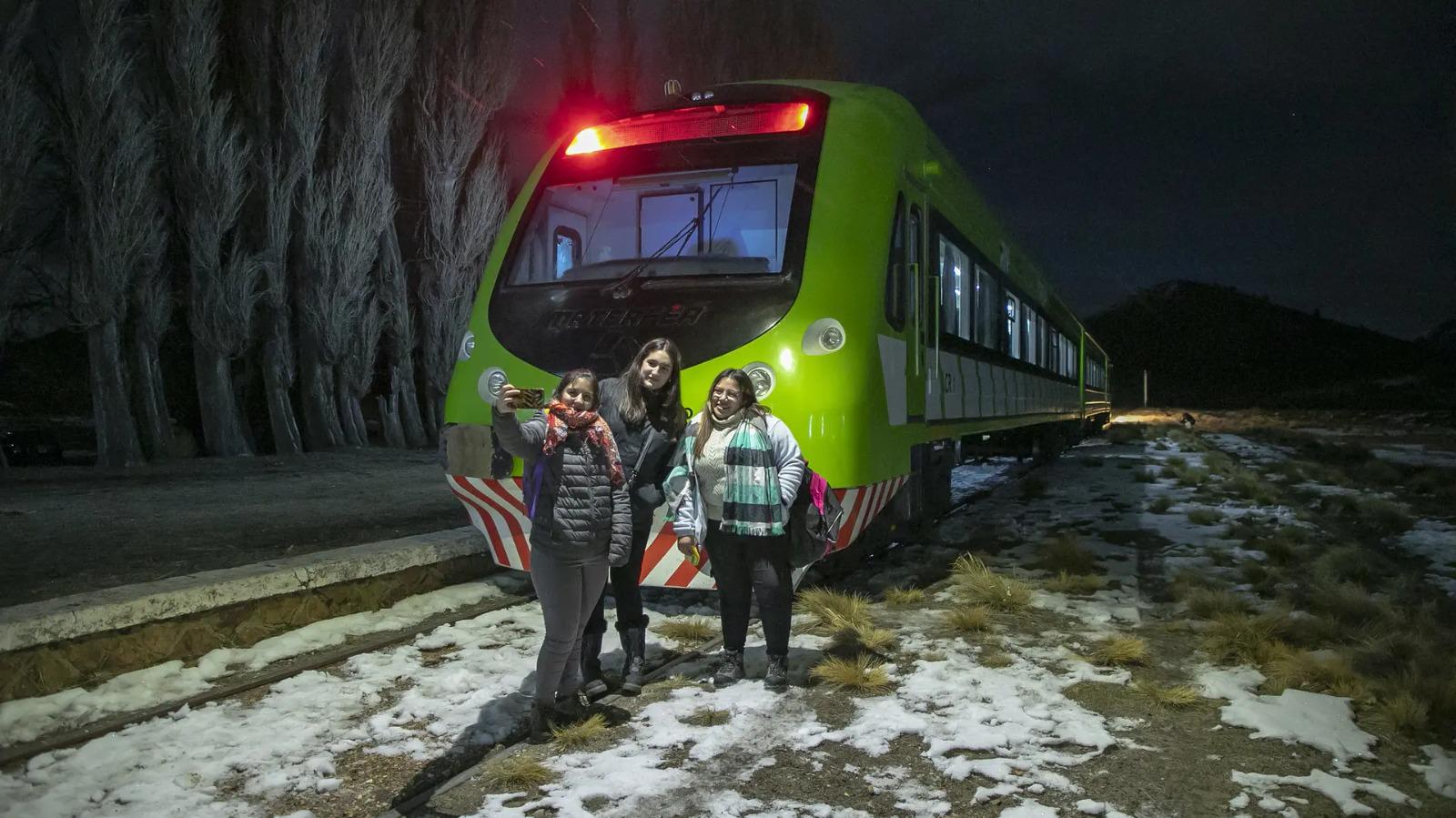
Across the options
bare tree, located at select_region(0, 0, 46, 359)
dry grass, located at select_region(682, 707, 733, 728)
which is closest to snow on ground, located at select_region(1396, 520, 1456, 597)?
dry grass, located at select_region(682, 707, 733, 728)

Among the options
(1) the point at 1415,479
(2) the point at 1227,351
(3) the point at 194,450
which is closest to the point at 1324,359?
(2) the point at 1227,351

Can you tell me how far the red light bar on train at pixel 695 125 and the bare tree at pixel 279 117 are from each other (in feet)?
44.5

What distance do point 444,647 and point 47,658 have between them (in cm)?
173

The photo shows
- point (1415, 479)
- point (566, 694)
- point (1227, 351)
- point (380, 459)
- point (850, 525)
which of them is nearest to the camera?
point (566, 694)

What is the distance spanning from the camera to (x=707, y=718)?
402cm

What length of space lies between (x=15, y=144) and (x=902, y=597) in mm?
13655

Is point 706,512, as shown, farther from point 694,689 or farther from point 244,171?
point 244,171

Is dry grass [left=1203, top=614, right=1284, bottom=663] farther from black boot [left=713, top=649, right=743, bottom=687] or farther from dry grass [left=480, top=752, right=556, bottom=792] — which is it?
dry grass [left=480, top=752, right=556, bottom=792]

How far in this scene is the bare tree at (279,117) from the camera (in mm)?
18078

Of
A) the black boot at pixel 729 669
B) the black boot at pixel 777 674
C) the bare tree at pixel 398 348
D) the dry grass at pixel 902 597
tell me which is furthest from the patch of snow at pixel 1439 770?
the bare tree at pixel 398 348

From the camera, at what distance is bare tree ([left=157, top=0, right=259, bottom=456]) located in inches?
641

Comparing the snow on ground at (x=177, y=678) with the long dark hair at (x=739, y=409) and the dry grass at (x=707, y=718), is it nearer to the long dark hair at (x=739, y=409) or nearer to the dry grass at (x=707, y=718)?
the dry grass at (x=707, y=718)

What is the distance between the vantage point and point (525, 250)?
6.29 m

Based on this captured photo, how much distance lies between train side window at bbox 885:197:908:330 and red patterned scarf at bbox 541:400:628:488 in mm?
2364
